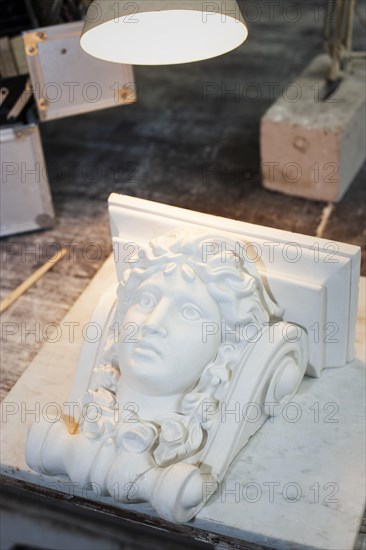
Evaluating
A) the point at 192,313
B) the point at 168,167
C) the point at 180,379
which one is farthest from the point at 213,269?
the point at 168,167

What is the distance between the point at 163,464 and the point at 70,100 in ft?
6.38

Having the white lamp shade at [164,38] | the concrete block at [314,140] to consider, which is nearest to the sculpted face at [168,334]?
the white lamp shade at [164,38]

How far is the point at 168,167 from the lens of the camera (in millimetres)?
4602

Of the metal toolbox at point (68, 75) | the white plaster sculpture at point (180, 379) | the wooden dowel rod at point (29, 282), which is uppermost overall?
the metal toolbox at point (68, 75)

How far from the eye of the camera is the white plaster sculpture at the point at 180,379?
2.55m

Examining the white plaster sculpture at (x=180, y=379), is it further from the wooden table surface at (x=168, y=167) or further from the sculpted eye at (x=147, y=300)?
the wooden table surface at (x=168, y=167)

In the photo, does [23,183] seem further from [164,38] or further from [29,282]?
[164,38]

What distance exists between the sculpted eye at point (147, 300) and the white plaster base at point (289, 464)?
58cm

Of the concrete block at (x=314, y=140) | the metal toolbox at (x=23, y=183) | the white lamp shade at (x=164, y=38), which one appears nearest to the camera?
the white lamp shade at (x=164, y=38)

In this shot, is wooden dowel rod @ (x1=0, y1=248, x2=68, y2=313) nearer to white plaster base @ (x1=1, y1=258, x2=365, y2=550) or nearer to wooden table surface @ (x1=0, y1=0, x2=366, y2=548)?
wooden table surface @ (x1=0, y1=0, x2=366, y2=548)

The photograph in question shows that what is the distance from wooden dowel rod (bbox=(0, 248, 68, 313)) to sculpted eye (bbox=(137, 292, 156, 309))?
4.00 feet

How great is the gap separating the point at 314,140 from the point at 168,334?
184 centimetres

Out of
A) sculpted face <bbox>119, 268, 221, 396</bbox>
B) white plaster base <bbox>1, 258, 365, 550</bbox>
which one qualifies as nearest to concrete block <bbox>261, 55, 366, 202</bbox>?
white plaster base <bbox>1, 258, 365, 550</bbox>

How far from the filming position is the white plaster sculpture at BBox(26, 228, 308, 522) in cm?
255
